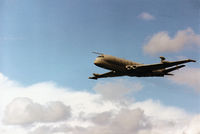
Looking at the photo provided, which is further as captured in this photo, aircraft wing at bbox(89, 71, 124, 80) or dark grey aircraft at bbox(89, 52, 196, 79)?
aircraft wing at bbox(89, 71, 124, 80)

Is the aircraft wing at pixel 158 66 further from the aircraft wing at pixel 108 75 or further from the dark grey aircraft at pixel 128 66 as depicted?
the aircraft wing at pixel 108 75

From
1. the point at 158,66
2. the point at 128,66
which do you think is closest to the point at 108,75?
the point at 128,66

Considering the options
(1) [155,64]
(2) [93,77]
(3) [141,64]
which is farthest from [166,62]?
(2) [93,77]

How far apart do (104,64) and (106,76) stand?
30.0 ft

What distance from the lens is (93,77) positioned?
5744cm

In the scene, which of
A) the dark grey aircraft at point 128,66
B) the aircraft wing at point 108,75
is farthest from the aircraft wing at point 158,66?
the aircraft wing at point 108,75

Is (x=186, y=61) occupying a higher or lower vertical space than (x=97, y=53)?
lower

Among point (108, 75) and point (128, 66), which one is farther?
point (108, 75)

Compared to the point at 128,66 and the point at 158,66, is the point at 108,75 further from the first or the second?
the point at 158,66

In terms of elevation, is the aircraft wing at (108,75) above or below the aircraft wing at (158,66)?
above

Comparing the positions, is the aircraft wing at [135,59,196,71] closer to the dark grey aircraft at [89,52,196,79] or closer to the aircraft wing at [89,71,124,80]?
the dark grey aircraft at [89,52,196,79]

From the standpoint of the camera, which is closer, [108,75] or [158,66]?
[158,66]

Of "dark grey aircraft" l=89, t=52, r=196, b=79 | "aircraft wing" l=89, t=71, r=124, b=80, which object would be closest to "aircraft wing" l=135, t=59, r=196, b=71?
"dark grey aircraft" l=89, t=52, r=196, b=79

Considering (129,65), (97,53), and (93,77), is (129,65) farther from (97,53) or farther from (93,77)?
(93,77)
